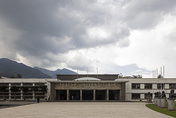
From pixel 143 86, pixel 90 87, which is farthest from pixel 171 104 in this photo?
pixel 143 86

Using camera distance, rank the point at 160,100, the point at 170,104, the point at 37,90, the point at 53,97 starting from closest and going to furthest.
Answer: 1. the point at 170,104
2. the point at 160,100
3. the point at 53,97
4. the point at 37,90

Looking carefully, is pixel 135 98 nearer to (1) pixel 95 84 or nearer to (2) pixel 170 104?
(1) pixel 95 84

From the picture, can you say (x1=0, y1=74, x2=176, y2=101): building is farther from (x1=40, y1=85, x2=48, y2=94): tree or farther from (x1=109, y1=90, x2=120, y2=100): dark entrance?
(x1=40, y1=85, x2=48, y2=94): tree

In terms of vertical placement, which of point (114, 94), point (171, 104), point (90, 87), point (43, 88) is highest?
point (171, 104)

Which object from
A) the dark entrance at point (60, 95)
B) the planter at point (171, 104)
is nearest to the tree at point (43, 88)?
the dark entrance at point (60, 95)

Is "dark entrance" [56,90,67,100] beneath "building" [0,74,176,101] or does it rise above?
beneath

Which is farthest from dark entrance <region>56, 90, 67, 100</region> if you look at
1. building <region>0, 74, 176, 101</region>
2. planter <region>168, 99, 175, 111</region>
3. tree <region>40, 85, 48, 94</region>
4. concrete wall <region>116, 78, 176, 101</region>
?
planter <region>168, 99, 175, 111</region>

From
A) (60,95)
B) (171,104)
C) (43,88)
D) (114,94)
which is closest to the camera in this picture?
(171,104)

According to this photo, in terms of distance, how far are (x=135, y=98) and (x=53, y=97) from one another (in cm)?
2592

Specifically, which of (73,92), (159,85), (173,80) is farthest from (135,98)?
(73,92)

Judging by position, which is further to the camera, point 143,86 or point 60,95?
point 60,95

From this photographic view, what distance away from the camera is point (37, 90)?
208 ft

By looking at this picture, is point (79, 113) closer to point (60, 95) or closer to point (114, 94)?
point (60, 95)

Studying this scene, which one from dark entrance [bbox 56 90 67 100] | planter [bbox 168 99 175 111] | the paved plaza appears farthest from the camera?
dark entrance [bbox 56 90 67 100]
